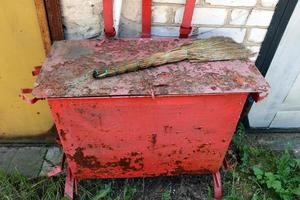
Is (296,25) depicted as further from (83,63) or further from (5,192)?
(5,192)

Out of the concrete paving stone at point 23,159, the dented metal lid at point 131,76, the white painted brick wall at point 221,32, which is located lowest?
the concrete paving stone at point 23,159

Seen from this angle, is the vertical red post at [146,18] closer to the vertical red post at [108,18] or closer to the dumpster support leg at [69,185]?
the vertical red post at [108,18]

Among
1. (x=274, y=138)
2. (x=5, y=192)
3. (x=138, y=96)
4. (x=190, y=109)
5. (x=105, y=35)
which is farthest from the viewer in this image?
(x=274, y=138)

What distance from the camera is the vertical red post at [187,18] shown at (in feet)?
5.99

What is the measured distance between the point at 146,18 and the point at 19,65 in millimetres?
929

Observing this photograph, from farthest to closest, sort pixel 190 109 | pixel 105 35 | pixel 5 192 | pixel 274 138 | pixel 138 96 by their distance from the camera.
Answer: pixel 274 138, pixel 5 192, pixel 105 35, pixel 190 109, pixel 138 96

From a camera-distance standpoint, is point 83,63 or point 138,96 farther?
point 83,63

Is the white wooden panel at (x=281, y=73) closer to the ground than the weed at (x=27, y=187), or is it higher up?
higher up

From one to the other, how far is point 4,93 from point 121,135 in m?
1.05

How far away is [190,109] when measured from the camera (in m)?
1.71

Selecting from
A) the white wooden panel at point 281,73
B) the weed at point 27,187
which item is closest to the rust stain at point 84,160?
the weed at point 27,187

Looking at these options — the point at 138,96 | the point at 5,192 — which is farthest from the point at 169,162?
the point at 5,192

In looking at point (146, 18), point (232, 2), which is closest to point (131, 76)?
point (146, 18)

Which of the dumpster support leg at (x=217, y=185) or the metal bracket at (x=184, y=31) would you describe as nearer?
the metal bracket at (x=184, y=31)
